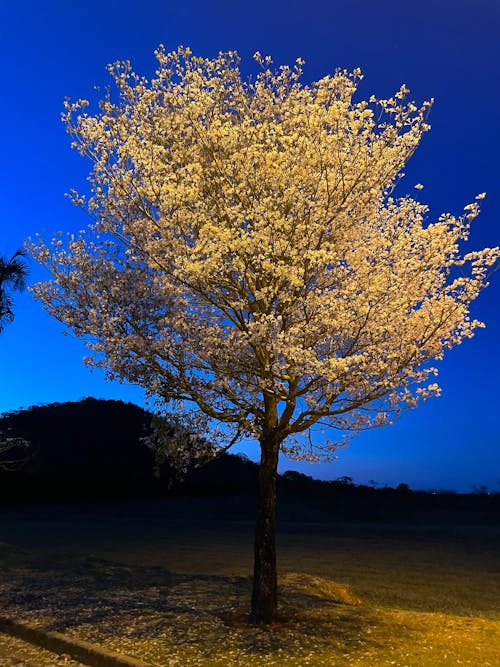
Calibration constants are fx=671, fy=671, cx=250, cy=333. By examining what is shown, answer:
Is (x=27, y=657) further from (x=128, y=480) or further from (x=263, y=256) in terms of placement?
(x=128, y=480)

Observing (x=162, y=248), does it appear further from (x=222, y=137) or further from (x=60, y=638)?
(x=60, y=638)

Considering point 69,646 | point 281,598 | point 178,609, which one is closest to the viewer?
point 69,646

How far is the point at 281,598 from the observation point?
13938 millimetres

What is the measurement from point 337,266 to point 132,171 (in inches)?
158

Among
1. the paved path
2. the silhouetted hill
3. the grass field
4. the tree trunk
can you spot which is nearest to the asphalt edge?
the paved path

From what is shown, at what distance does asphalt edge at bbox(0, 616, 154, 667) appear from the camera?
9.43 meters

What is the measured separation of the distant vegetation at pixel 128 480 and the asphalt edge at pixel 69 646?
53.9 m

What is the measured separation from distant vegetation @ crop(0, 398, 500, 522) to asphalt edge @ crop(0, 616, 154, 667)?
53877 millimetres

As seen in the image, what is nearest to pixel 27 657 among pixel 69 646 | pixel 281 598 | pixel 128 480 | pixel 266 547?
pixel 69 646

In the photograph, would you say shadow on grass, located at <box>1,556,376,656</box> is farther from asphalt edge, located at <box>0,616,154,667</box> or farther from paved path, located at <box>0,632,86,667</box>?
paved path, located at <box>0,632,86,667</box>

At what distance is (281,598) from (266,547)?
108 inches

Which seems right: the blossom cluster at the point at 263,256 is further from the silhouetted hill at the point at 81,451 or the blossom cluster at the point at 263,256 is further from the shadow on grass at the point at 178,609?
the silhouetted hill at the point at 81,451

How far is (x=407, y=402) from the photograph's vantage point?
11930 millimetres

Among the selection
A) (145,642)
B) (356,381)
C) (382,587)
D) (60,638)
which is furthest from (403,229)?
(382,587)
